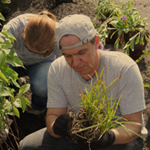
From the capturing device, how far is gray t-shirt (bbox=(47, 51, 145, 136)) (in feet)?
5.30

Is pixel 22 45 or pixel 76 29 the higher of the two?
pixel 76 29

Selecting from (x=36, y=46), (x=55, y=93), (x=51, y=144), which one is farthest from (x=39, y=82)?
(x=51, y=144)

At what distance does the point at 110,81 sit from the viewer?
67.3 inches

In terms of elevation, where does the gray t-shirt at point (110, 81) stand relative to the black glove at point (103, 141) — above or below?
above

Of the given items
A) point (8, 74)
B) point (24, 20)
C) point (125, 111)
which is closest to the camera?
point (8, 74)

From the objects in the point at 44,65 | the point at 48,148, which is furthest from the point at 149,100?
the point at 48,148

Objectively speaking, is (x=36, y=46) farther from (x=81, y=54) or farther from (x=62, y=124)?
(x=62, y=124)

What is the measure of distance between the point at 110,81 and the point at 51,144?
0.76 meters

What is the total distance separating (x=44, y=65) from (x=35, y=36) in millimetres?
671

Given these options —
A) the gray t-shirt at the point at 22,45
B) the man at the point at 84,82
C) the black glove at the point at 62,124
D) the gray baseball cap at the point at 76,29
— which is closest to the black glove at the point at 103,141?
the man at the point at 84,82

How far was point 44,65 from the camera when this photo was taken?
284 centimetres

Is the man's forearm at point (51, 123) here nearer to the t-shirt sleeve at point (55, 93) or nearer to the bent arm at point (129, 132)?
the t-shirt sleeve at point (55, 93)

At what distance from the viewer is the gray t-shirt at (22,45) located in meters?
2.47

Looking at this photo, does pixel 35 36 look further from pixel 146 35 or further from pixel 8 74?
pixel 146 35
